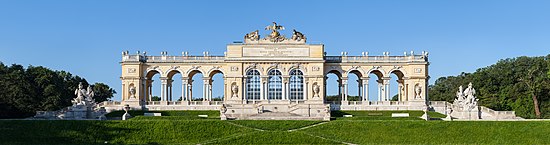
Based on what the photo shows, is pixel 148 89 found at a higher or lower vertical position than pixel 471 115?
higher

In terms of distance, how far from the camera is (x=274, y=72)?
72.4 metres

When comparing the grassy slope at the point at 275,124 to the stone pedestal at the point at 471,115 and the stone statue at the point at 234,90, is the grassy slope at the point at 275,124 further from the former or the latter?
the stone statue at the point at 234,90

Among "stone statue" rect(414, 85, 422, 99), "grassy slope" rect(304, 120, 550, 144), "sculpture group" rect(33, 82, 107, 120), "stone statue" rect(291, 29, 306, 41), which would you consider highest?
"stone statue" rect(291, 29, 306, 41)

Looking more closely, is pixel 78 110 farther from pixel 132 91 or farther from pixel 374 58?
pixel 374 58

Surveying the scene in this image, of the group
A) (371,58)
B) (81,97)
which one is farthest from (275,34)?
(81,97)

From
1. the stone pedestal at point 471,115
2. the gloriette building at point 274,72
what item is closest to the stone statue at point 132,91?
the gloriette building at point 274,72

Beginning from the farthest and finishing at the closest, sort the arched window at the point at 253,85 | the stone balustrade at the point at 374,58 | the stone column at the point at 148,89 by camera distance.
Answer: the stone column at the point at 148,89
the stone balustrade at the point at 374,58
the arched window at the point at 253,85

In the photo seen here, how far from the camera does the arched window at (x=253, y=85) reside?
72.4 metres

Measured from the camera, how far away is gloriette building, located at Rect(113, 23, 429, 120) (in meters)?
71.5

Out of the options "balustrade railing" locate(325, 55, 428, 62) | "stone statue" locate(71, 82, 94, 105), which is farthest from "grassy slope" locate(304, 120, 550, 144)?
"balustrade railing" locate(325, 55, 428, 62)

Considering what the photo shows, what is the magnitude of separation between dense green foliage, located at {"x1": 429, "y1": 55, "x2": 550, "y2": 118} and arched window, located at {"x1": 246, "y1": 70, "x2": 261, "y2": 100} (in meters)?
24.6

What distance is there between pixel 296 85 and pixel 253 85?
14.0ft

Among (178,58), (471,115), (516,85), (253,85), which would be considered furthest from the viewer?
(516,85)

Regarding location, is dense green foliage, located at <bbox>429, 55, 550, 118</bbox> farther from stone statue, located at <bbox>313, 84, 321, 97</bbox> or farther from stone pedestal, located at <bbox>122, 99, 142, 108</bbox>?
stone pedestal, located at <bbox>122, 99, 142, 108</bbox>
